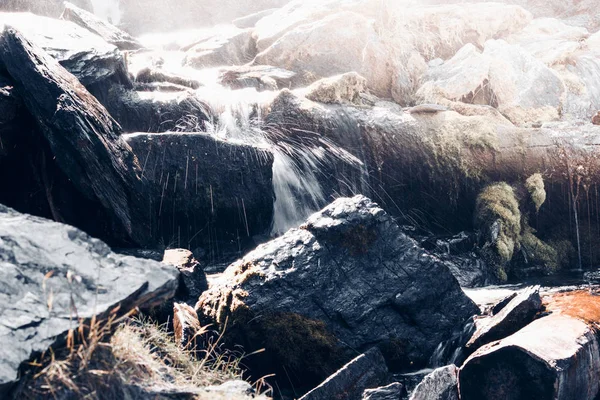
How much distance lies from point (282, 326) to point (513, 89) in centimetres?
960

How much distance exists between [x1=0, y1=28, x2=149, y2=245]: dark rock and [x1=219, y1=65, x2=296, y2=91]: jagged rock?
5.65m

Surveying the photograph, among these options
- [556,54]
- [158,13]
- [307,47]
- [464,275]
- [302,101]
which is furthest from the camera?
[158,13]

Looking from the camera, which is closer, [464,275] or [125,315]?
[125,315]

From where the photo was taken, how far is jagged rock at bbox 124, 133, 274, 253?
28.3 feet

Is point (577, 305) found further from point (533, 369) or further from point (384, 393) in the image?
point (384, 393)

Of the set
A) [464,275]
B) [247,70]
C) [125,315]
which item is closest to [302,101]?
[247,70]

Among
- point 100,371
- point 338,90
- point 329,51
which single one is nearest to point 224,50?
point 329,51

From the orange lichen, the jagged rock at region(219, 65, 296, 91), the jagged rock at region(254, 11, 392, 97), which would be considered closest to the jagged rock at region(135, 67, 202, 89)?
the jagged rock at region(219, 65, 296, 91)

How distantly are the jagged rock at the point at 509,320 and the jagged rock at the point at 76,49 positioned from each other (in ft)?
23.3

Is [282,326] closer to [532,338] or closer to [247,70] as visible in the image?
[532,338]

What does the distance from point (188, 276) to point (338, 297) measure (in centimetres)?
159

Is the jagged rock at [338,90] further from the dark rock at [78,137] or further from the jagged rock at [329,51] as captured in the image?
the dark rock at [78,137]

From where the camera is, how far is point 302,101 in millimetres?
11094

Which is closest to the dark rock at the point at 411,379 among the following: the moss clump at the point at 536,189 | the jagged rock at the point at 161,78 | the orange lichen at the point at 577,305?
the orange lichen at the point at 577,305
